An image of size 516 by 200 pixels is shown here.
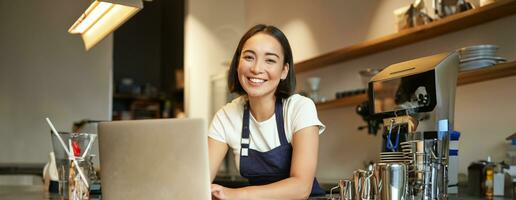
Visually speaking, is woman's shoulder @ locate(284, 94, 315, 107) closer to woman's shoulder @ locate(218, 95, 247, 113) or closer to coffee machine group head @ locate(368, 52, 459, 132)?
woman's shoulder @ locate(218, 95, 247, 113)

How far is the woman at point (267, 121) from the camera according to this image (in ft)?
5.29

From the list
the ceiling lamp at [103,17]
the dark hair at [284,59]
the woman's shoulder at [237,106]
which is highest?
the ceiling lamp at [103,17]

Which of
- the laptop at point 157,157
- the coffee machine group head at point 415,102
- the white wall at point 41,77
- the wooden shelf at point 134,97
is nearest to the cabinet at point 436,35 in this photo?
the coffee machine group head at point 415,102

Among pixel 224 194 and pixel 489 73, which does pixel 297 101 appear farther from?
pixel 489 73

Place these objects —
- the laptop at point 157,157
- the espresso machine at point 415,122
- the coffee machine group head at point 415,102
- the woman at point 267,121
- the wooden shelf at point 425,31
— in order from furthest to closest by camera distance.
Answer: the wooden shelf at point 425,31, the woman at point 267,121, the coffee machine group head at point 415,102, the espresso machine at point 415,122, the laptop at point 157,157

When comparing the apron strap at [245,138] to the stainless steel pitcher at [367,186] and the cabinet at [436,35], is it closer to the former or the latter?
the stainless steel pitcher at [367,186]

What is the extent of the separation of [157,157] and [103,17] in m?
1.62

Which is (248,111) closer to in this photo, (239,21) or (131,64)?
(239,21)

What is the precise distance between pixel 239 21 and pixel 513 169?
10.3 ft

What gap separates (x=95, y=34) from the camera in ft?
8.91

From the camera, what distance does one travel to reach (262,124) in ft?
5.65

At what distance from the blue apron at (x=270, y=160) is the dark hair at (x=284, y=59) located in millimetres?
49

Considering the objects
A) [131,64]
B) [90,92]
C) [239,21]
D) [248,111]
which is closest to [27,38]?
[90,92]

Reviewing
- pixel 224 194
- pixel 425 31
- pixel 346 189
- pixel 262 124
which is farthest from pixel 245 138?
pixel 425 31
